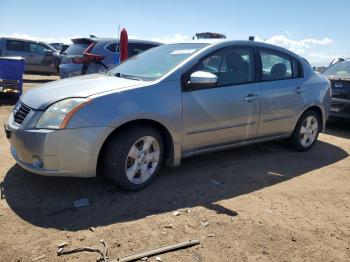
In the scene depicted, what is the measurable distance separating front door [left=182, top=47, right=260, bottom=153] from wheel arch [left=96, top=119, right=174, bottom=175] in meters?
0.19

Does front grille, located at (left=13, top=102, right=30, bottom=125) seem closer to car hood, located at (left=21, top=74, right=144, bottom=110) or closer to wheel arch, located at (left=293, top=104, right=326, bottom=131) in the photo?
car hood, located at (left=21, top=74, right=144, bottom=110)

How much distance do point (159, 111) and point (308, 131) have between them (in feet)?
10.0

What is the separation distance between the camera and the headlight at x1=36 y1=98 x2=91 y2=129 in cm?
370

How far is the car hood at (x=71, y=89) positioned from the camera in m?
3.88

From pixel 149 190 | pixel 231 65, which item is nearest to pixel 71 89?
pixel 149 190

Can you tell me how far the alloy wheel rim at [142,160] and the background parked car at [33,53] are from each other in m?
14.2

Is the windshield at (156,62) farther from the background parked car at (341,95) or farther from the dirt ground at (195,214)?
the background parked car at (341,95)

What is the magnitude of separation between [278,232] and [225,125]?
5.53ft

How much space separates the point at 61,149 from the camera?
3715 millimetres

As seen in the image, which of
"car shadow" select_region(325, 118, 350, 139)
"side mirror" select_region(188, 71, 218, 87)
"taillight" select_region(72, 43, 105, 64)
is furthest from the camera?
"taillight" select_region(72, 43, 105, 64)

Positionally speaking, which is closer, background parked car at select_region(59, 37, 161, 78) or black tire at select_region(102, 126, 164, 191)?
black tire at select_region(102, 126, 164, 191)

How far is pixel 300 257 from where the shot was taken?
3.15 meters

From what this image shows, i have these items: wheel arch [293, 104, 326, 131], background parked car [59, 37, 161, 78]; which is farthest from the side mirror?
background parked car [59, 37, 161, 78]

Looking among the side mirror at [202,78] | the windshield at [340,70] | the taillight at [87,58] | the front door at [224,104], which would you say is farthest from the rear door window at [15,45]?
the side mirror at [202,78]
